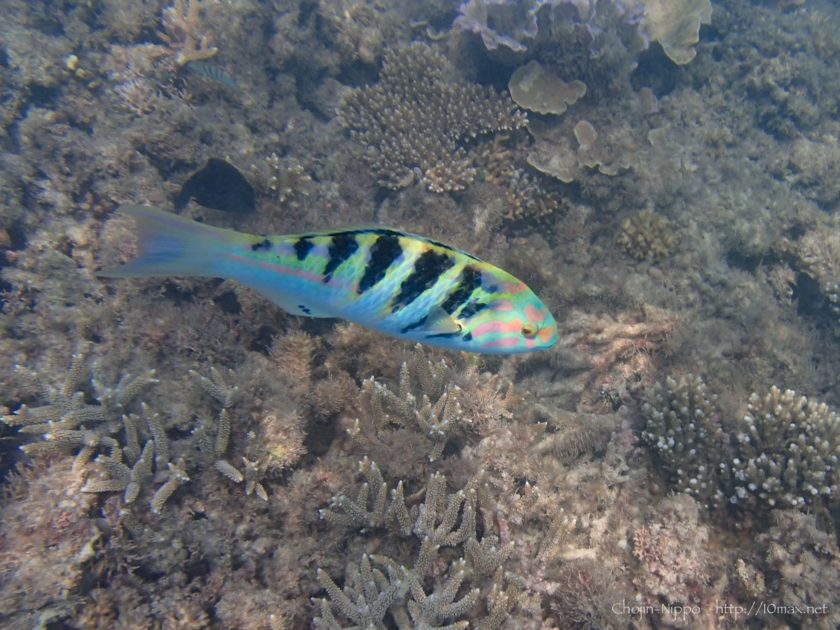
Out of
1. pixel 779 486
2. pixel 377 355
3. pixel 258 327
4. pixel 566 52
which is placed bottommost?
pixel 258 327

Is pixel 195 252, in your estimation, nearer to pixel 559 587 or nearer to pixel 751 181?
pixel 559 587

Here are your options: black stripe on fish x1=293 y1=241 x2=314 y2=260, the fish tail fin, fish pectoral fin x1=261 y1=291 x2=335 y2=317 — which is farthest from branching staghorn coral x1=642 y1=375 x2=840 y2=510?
the fish tail fin

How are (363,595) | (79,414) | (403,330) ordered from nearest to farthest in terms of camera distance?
(403,330) < (363,595) < (79,414)

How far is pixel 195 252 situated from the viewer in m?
2.04

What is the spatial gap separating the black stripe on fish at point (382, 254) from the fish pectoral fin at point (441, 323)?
30cm

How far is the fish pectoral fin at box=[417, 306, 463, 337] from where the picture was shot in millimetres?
2135

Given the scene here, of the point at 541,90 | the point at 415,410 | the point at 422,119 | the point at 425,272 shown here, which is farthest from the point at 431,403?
the point at 541,90

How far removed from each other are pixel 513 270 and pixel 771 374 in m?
3.62

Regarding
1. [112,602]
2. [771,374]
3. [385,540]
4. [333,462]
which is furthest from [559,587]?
[771,374]

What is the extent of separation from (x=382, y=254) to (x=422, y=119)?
242 inches

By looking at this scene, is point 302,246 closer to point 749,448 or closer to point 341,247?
point 341,247

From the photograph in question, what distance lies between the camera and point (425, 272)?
2.13 meters

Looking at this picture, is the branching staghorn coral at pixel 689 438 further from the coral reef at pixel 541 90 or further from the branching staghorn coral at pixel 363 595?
the coral reef at pixel 541 90

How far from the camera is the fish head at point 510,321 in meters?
2.17
